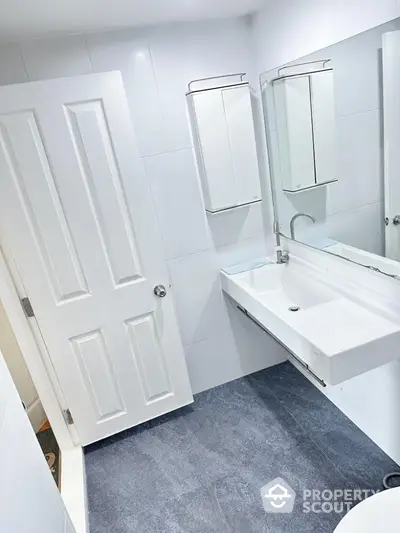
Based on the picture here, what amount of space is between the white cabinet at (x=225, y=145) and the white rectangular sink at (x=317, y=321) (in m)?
0.46

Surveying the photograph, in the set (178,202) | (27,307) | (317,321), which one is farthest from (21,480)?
(178,202)

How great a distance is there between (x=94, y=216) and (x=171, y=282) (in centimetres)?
59

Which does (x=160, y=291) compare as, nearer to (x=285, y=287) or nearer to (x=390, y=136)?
(x=285, y=287)

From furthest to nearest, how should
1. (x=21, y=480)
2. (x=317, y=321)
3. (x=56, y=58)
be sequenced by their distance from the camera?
1. (x=56, y=58)
2. (x=317, y=321)
3. (x=21, y=480)

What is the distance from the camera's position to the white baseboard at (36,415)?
2.39 metres

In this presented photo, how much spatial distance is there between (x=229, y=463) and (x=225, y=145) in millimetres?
1649

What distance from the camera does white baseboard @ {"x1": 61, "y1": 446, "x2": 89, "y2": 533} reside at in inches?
65.8

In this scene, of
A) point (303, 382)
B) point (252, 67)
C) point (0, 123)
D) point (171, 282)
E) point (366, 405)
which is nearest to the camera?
point (0, 123)

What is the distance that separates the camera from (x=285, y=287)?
2135 millimetres

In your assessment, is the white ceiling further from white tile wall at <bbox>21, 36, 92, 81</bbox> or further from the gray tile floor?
the gray tile floor

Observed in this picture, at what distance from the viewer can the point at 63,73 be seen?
1.70m

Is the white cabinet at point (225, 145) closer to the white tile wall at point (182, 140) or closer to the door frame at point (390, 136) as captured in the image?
the white tile wall at point (182, 140)

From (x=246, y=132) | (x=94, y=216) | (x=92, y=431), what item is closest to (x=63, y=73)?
(x=94, y=216)

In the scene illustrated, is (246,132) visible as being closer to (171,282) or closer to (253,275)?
(253,275)
